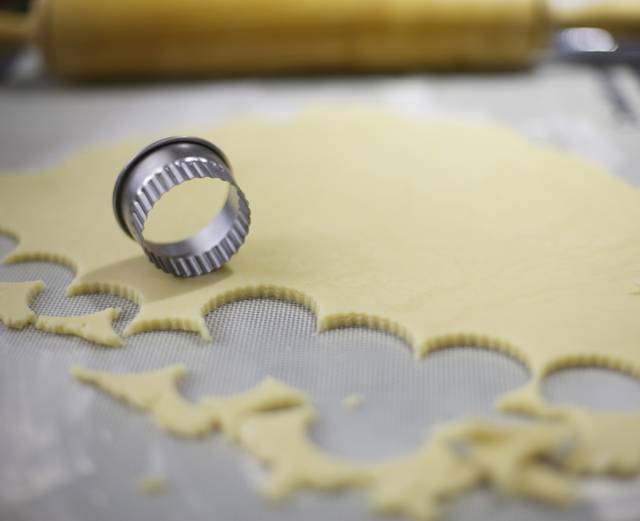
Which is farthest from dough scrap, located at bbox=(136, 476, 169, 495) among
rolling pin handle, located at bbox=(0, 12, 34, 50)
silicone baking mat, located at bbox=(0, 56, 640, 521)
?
rolling pin handle, located at bbox=(0, 12, 34, 50)

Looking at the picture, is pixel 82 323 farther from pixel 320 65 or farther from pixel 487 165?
pixel 320 65

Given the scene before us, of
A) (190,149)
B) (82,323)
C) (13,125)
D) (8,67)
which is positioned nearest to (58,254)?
(82,323)

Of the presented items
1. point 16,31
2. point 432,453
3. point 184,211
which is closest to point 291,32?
point 16,31

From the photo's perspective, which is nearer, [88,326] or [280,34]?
[88,326]

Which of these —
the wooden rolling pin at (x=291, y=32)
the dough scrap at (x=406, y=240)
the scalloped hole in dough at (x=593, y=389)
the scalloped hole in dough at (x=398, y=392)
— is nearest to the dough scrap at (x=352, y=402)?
the scalloped hole in dough at (x=398, y=392)

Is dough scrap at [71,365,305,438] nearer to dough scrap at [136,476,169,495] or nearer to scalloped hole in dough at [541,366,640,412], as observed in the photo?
dough scrap at [136,476,169,495]

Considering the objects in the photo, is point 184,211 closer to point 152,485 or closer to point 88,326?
point 88,326
